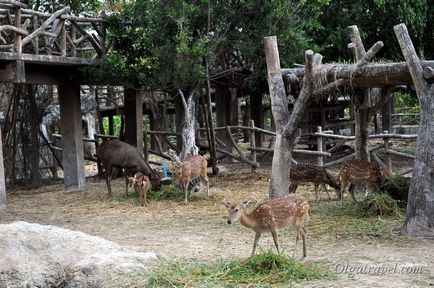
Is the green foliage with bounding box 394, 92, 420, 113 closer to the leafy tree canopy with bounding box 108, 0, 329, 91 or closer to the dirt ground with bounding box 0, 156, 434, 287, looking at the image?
the dirt ground with bounding box 0, 156, 434, 287

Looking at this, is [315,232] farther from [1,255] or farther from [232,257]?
[1,255]

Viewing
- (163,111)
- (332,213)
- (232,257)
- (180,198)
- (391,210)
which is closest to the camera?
(232,257)

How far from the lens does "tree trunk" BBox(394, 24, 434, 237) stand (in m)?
8.64

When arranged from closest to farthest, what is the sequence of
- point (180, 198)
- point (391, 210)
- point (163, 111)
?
point (391, 210) → point (180, 198) → point (163, 111)

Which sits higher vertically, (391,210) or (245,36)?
(245,36)

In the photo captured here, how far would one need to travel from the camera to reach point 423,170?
343 inches

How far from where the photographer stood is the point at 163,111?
25.2 metres

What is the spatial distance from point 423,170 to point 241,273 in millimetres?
3216

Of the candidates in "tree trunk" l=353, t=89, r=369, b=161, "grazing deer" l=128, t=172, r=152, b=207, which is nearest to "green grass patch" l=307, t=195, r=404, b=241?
"tree trunk" l=353, t=89, r=369, b=161

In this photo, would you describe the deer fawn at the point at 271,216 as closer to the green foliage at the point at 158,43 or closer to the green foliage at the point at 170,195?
the green foliage at the point at 170,195

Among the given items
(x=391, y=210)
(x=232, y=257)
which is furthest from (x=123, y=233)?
(x=391, y=210)

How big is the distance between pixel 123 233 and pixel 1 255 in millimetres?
3020

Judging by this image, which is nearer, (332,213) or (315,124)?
(332,213)

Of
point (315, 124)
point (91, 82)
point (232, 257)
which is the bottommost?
point (232, 257)
